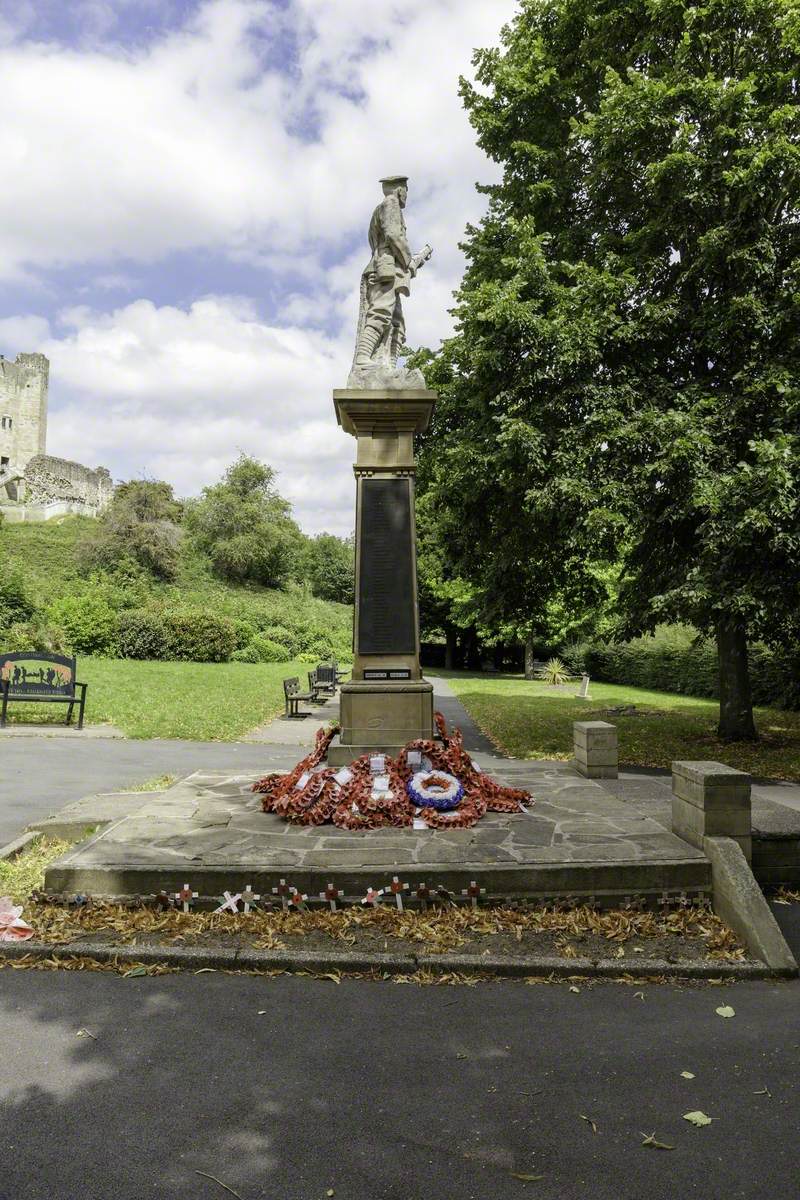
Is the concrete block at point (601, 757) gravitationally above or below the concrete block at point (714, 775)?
below

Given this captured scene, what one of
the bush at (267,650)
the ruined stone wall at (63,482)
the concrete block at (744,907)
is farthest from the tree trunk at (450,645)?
the concrete block at (744,907)

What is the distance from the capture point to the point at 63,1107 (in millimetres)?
3158

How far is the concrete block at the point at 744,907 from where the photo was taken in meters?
4.66

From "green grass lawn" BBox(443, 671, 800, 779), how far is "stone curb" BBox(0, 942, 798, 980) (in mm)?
7917

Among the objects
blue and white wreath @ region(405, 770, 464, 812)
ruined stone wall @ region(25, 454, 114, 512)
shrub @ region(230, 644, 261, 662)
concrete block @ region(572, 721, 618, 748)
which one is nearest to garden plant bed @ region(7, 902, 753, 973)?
blue and white wreath @ region(405, 770, 464, 812)

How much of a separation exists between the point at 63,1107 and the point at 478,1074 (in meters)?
1.76

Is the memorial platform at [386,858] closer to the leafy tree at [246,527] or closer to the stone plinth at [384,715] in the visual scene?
the stone plinth at [384,715]

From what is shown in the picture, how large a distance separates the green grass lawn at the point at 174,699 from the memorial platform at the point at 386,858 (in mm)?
7758

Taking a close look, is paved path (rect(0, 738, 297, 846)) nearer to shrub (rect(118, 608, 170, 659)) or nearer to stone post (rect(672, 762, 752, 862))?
stone post (rect(672, 762, 752, 862))

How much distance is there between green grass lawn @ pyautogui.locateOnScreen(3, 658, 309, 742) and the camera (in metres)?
14.8

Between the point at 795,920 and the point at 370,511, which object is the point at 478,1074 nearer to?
the point at 795,920

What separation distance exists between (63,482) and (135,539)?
3189cm

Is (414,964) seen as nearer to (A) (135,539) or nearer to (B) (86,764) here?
(B) (86,764)

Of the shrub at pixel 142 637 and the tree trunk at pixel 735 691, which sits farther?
the shrub at pixel 142 637
